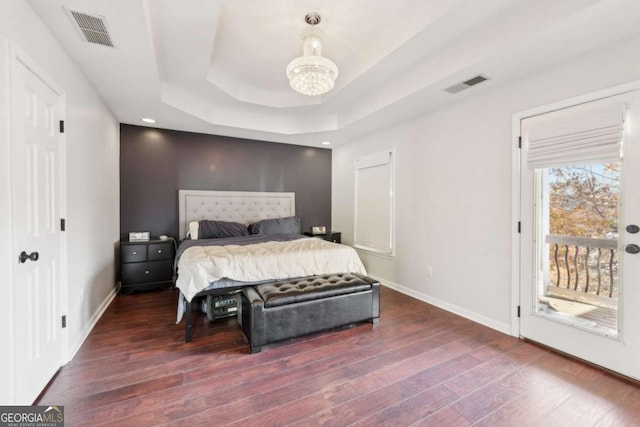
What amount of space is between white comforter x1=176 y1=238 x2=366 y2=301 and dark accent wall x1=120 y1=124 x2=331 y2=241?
1.80 metres

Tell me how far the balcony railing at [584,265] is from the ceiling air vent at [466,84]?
1621 millimetres

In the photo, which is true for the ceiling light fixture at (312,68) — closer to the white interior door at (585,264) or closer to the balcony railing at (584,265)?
the white interior door at (585,264)

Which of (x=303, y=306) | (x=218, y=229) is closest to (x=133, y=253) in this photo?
(x=218, y=229)

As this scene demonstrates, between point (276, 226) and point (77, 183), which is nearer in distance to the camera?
point (77, 183)

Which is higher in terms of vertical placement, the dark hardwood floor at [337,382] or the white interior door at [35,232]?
the white interior door at [35,232]

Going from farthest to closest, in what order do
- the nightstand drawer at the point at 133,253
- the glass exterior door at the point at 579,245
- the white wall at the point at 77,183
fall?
the nightstand drawer at the point at 133,253, the glass exterior door at the point at 579,245, the white wall at the point at 77,183

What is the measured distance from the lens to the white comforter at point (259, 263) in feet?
8.75

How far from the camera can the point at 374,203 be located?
4680 mm

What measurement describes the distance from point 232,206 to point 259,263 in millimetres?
2314

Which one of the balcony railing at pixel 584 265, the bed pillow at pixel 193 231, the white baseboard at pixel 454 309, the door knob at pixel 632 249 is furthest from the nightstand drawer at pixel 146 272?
the door knob at pixel 632 249

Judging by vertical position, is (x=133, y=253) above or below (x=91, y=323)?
above

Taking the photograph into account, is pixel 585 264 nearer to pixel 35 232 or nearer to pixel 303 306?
pixel 303 306

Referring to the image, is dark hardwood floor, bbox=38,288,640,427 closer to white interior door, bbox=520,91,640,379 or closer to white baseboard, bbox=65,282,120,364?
white baseboard, bbox=65,282,120,364

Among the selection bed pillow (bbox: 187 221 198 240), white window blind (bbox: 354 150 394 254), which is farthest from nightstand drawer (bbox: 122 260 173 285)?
white window blind (bbox: 354 150 394 254)
